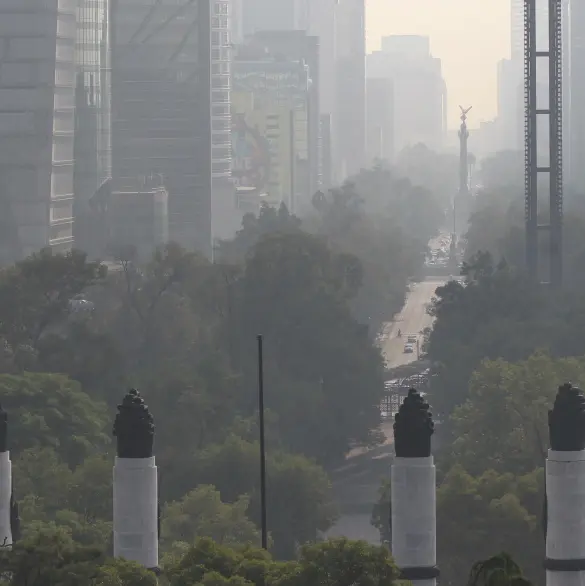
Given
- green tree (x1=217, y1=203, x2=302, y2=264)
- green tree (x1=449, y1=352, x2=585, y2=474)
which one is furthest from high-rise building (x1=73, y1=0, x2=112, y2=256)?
green tree (x1=449, y1=352, x2=585, y2=474)

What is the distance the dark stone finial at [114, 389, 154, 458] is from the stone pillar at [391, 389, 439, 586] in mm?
→ 2887

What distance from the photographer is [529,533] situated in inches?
1489

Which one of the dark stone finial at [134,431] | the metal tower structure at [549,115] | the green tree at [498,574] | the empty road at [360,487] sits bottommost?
the empty road at [360,487]

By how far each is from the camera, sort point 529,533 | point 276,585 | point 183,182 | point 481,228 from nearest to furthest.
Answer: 1. point 276,585
2. point 529,533
3. point 481,228
4. point 183,182

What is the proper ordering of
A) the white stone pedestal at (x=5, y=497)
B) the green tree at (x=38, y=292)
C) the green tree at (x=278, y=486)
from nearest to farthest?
the white stone pedestal at (x=5, y=497), the green tree at (x=278, y=486), the green tree at (x=38, y=292)

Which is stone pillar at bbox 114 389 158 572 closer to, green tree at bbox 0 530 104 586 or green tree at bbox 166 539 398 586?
green tree at bbox 166 539 398 586

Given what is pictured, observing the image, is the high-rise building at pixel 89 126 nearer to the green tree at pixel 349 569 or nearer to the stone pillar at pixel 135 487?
the stone pillar at pixel 135 487

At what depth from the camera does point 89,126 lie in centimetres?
13038

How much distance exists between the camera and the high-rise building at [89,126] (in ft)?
411

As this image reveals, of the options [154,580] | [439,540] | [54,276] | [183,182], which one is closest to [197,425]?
[54,276]

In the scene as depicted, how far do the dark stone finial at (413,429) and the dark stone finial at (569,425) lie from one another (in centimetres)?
143

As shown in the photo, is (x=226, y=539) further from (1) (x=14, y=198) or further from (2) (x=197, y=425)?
(1) (x=14, y=198)

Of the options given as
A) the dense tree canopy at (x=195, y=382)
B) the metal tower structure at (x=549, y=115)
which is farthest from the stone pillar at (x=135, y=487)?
the metal tower structure at (x=549, y=115)

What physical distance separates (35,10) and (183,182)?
35510 mm
